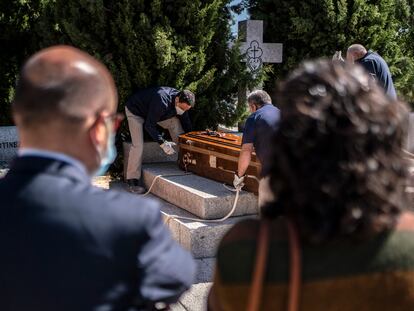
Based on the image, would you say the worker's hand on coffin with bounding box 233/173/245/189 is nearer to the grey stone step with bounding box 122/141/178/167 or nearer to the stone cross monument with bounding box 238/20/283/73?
the grey stone step with bounding box 122/141/178/167

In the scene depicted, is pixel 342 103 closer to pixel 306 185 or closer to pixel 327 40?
pixel 306 185

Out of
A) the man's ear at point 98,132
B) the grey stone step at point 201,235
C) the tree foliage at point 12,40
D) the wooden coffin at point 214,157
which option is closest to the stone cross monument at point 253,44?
the wooden coffin at point 214,157

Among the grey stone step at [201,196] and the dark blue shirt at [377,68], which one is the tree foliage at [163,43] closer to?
the grey stone step at [201,196]

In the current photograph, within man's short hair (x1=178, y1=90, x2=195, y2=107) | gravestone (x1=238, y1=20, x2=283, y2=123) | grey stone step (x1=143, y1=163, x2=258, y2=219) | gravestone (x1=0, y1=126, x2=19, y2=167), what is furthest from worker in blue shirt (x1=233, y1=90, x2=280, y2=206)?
gravestone (x1=0, y1=126, x2=19, y2=167)

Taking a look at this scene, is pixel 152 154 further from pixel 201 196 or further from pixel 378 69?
pixel 378 69

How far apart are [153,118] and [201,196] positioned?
5.36 ft

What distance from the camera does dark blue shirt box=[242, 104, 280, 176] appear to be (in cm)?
493

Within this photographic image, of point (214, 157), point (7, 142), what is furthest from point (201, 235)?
point (7, 142)

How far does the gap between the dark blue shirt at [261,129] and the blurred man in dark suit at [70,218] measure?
3533 millimetres

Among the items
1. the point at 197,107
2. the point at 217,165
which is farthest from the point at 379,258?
the point at 197,107

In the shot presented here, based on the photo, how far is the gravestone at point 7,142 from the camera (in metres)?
8.97

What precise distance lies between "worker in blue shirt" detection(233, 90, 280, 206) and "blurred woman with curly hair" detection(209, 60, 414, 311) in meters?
3.45

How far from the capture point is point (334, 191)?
4.04 feet

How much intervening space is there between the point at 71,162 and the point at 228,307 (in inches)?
20.7
